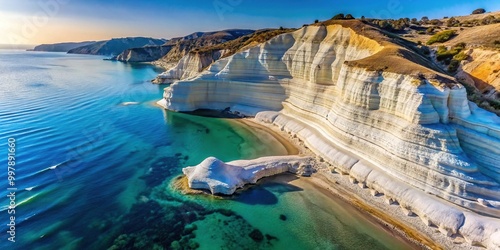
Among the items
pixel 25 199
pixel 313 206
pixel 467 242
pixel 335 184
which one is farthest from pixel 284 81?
pixel 25 199

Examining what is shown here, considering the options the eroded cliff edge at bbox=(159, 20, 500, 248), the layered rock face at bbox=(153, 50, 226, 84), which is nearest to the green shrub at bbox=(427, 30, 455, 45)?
the eroded cliff edge at bbox=(159, 20, 500, 248)

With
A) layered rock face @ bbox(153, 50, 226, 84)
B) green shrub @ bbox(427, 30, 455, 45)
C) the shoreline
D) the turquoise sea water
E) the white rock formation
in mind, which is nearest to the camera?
the shoreline

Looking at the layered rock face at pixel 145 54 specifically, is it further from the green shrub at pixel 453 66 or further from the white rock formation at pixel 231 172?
the green shrub at pixel 453 66

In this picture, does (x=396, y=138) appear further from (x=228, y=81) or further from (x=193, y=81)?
(x=193, y=81)

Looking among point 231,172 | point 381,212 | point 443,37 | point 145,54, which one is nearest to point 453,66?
point 443,37

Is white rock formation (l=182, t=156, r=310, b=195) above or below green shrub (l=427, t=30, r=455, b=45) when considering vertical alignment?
below

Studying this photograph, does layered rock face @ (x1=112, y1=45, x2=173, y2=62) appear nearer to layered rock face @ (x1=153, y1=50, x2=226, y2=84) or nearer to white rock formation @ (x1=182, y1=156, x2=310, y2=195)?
layered rock face @ (x1=153, y1=50, x2=226, y2=84)
